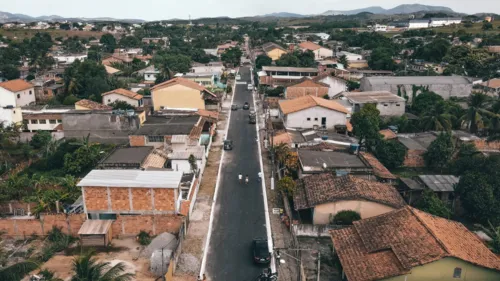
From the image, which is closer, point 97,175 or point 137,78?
point 97,175

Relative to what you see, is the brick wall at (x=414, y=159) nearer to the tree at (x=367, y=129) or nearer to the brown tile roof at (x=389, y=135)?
the tree at (x=367, y=129)

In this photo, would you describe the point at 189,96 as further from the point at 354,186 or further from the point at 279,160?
the point at 354,186

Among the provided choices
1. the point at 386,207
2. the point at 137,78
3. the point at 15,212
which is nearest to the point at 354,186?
the point at 386,207

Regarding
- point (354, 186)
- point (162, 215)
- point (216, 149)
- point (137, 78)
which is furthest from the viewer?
point (137, 78)

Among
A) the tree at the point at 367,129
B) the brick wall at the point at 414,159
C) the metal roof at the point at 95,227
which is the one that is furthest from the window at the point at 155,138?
the brick wall at the point at 414,159

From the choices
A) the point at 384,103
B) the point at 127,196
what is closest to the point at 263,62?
the point at 384,103
